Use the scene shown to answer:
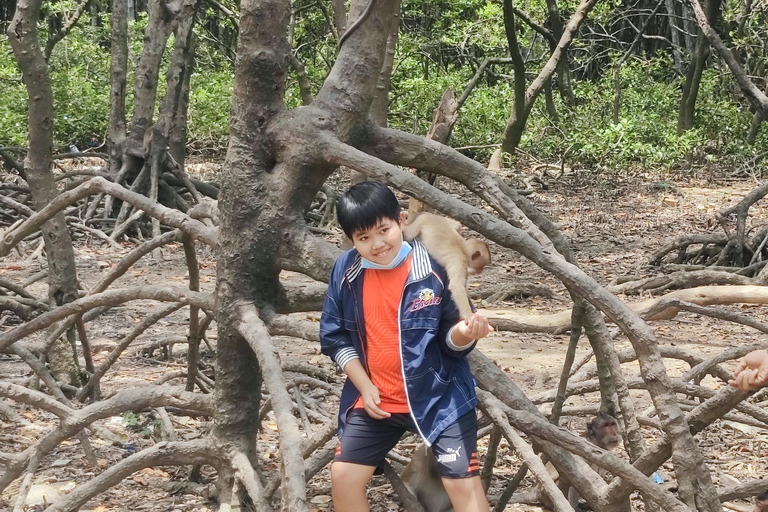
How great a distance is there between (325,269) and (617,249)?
708 cm

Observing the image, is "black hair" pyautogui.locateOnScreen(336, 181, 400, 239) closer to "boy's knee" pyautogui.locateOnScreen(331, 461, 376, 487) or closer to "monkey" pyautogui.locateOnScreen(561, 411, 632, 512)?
"boy's knee" pyautogui.locateOnScreen(331, 461, 376, 487)

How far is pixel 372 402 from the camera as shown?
232cm

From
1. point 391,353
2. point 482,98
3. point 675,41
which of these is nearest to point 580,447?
point 391,353

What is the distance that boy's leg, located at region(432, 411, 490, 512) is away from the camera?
7.47 ft

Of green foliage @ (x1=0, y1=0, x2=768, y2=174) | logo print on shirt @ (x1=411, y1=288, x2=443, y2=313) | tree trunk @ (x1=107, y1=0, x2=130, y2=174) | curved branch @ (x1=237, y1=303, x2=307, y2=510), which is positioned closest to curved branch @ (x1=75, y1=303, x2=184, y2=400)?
curved branch @ (x1=237, y1=303, x2=307, y2=510)

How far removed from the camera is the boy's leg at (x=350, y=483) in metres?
2.37

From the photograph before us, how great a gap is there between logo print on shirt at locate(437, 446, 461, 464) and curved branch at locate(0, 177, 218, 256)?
3.33 feet

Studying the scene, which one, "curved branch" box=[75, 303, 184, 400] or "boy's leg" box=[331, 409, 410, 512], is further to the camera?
"curved branch" box=[75, 303, 184, 400]

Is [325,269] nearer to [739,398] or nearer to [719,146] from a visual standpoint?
[739,398]

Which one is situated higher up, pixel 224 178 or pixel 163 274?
pixel 224 178

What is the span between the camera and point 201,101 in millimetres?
15328

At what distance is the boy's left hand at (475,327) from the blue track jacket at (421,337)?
0.17m

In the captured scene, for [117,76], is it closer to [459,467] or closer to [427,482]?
[427,482]

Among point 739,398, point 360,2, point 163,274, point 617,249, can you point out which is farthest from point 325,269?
point 617,249
